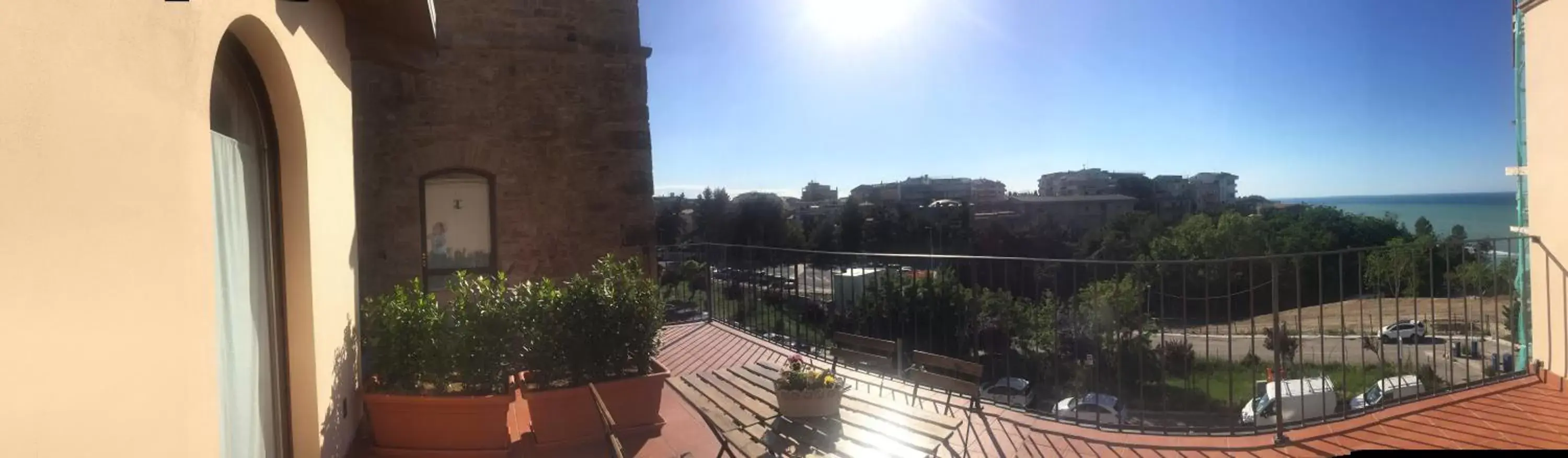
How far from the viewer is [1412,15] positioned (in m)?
13.2

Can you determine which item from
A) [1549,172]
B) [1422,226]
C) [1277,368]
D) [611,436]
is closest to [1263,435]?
[1277,368]

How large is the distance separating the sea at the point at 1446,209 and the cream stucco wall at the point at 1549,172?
277mm

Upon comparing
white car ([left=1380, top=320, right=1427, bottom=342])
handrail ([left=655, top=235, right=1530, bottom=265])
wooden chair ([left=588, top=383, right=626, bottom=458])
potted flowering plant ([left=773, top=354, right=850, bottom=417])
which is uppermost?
handrail ([left=655, top=235, right=1530, bottom=265])

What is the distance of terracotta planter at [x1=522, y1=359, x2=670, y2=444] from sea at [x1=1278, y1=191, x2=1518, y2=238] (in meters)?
4.71

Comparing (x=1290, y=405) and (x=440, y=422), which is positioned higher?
(x=440, y=422)

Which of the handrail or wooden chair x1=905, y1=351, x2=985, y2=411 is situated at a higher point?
the handrail

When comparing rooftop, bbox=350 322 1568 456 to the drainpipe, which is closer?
rooftop, bbox=350 322 1568 456

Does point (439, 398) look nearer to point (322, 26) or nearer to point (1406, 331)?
point (322, 26)

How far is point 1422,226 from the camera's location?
1070 centimetres

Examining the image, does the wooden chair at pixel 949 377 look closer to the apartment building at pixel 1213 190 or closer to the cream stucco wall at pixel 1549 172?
the cream stucco wall at pixel 1549 172

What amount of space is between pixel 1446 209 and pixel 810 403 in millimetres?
11499

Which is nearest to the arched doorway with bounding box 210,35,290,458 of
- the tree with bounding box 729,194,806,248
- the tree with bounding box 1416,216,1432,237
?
the tree with bounding box 1416,216,1432,237

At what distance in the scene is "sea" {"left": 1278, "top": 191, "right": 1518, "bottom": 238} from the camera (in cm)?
521

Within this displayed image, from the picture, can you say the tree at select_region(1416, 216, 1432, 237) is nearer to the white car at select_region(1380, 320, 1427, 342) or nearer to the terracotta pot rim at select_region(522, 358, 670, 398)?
the white car at select_region(1380, 320, 1427, 342)
